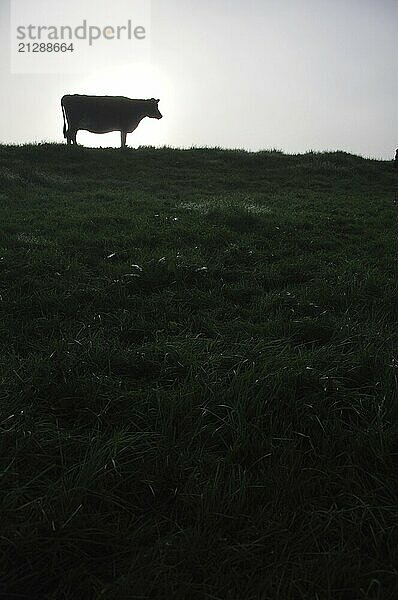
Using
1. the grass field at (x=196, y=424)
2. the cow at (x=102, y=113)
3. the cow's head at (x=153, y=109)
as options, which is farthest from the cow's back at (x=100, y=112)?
the grass field at (x=196, y=424)

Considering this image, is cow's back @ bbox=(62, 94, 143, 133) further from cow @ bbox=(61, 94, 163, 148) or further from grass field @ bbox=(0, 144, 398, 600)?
grass field @ bbox=(0, 144, 398, 600)

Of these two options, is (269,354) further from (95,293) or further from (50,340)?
(95,293)

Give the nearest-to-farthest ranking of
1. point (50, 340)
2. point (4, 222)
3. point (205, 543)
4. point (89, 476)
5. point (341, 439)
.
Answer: point (205, 543)
point (89, 476)
point (341, 439)
point (50, 340)
point (4, 222)

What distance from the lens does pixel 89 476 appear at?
8.47 feet

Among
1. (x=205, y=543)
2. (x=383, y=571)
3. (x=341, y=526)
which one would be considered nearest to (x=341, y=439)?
(x=341, y=526)

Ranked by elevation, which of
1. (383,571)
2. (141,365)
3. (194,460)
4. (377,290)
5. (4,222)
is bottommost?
(383,571)

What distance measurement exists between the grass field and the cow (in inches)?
1004

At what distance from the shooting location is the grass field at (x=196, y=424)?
214cm

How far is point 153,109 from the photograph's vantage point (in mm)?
32094

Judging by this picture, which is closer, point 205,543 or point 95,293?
point 205,543

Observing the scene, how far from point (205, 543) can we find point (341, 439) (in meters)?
1.25

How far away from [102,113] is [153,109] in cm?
378

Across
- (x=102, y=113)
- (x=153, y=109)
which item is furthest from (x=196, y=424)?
(x=153, y=109)

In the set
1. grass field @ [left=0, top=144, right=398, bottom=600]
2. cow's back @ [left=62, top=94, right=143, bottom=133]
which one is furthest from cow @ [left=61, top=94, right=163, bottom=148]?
grass field @ [left=0, top=144, right=398, bottom=600]
